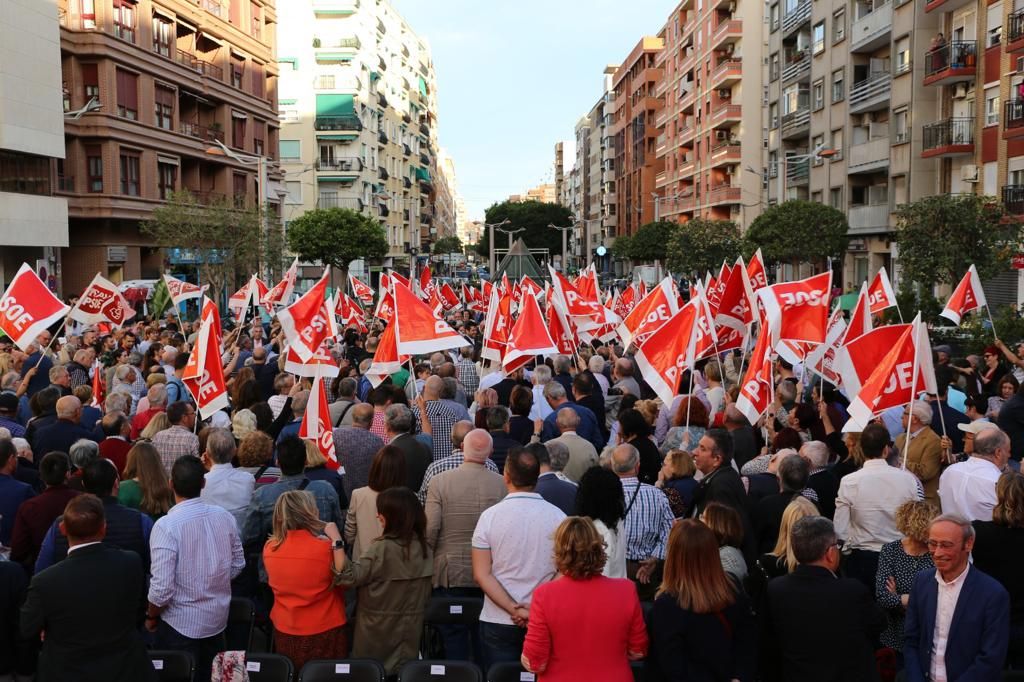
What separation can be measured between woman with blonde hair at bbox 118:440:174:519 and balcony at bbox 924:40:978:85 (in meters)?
34.2

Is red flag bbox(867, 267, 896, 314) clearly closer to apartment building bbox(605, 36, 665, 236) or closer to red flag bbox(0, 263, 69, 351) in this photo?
red flag bbox(0, 263, 69, 351)

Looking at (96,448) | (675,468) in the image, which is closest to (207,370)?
(96,448)

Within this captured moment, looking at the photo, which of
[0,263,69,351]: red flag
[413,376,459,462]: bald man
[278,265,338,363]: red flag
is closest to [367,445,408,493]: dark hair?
[413,376,459,462]: bald man

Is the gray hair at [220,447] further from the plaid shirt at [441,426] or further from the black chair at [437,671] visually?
the plaid shirt at [441,426]

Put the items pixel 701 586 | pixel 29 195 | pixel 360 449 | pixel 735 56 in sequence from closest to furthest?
pixel 701 586
pixel 360 449
pixel 29 195
pixel 735 56

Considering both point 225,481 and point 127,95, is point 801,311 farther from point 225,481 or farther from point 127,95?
point 127,95

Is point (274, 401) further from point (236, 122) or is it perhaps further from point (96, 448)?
point (236, 122)

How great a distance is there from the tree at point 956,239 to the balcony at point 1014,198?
549 cm

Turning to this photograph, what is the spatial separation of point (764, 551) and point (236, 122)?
160ft

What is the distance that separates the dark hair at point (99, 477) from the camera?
20.1 ft

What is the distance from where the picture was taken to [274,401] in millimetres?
11422

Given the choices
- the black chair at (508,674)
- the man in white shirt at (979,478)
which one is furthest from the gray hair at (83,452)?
the man in white shirt at (979,478)

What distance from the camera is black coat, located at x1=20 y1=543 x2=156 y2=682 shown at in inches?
199

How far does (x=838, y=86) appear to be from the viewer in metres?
47.0
